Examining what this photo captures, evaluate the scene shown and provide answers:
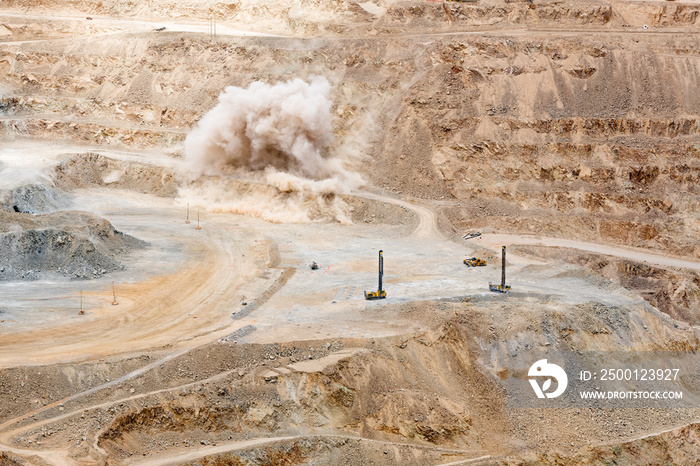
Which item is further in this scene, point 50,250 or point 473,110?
point 473,110

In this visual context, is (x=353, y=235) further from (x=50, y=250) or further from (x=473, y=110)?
(x=50, y=250)

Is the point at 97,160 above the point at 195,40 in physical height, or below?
below

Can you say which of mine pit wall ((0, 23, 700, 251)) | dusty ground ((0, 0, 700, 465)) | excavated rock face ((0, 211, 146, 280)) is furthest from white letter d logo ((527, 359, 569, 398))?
excavated rock face ((0, 211, 146, 280))

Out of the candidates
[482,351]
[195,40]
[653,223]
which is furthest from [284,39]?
[482,351]

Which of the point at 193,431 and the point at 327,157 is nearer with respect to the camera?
the point at 193,431

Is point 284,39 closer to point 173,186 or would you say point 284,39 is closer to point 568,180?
point 173,186

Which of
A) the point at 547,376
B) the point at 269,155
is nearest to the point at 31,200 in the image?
the point at 269,155

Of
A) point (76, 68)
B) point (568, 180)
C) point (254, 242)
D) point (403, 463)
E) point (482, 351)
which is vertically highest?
point (76, 68)

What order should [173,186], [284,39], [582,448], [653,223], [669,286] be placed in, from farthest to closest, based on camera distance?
1. [284,39]
2. [173,186]
3. [653,223]
4. [669,286]
5. [582,448]
